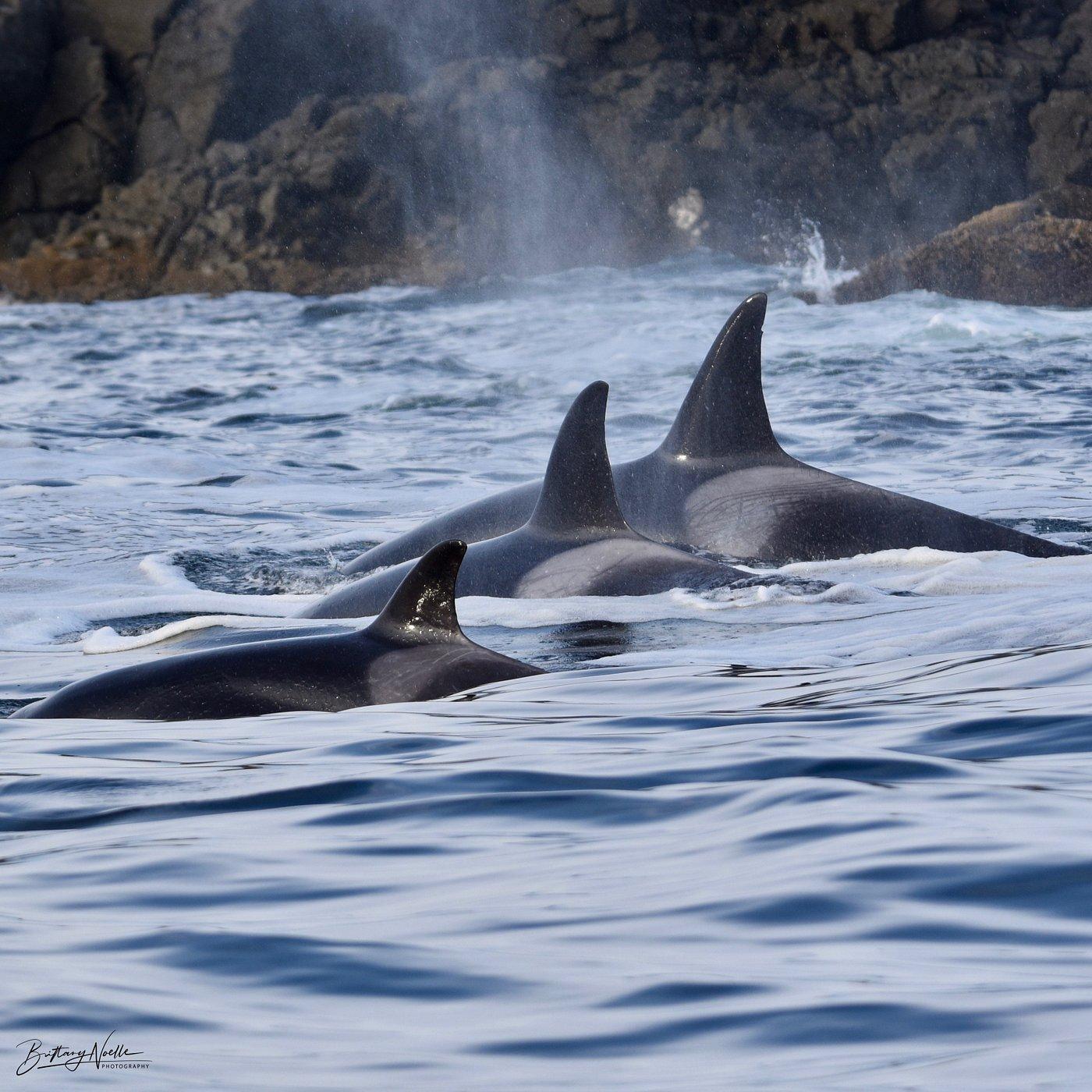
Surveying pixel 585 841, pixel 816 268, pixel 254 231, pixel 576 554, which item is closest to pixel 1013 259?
pixel 816 268

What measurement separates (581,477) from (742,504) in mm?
1536

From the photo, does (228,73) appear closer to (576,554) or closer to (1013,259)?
(1013,259)

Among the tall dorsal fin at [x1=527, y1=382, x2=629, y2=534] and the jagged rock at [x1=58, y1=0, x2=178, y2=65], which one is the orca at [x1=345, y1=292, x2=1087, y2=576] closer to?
the tall dorsal fin at [x1=527, y1=382, x2=629, y2=534]

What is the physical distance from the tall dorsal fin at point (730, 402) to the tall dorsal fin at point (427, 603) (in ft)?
10.6

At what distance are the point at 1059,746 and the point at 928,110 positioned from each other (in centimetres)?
3708

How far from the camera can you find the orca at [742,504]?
7.86m

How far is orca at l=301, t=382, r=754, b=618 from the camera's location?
21.8 ft

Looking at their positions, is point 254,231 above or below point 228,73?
below

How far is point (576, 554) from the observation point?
22.7ft

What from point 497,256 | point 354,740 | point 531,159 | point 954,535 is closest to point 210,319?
point 497,256

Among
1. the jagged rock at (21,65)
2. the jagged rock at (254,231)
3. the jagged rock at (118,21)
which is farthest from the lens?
the jagged rock at (118,21)

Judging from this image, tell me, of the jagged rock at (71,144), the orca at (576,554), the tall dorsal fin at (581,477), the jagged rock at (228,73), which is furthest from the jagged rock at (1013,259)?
the jagged rock at (71,144)

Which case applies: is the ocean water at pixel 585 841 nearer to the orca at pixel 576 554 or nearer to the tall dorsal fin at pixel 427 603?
the orca at pixel 576 554

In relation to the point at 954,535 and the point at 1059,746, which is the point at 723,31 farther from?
the point at 1059,746
